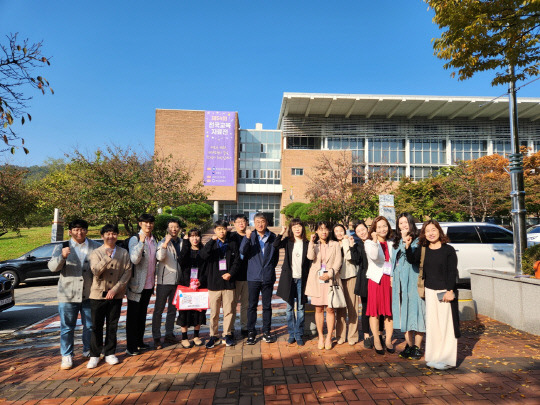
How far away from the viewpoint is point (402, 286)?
4520 millimetres

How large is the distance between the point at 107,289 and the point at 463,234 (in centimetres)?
888

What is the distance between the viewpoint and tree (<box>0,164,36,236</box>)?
15.7 metres

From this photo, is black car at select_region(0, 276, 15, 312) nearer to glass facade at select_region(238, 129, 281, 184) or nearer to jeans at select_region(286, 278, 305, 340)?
jeans at select_region(286, 278, 305, 340)

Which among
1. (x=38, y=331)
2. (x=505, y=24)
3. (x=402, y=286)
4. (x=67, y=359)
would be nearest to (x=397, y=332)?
(x=402, y=286)

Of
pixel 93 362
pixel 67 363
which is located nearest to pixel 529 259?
pixel 93 362

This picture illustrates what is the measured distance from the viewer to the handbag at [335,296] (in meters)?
4.68

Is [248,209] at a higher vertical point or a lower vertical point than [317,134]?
lower

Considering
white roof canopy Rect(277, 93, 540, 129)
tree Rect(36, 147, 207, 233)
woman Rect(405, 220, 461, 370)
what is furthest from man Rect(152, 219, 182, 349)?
white roof canopy Rect(277, 93, 540, 129)

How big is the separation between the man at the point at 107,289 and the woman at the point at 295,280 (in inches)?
88.1

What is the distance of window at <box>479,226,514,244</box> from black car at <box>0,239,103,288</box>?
1371 centimetres

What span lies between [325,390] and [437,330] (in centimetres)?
172

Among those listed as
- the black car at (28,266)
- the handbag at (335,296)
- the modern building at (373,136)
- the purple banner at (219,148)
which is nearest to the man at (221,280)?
the handbag at (335,296)

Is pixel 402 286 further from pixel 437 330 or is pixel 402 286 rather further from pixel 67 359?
pixel 67 359

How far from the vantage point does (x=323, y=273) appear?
474cm
